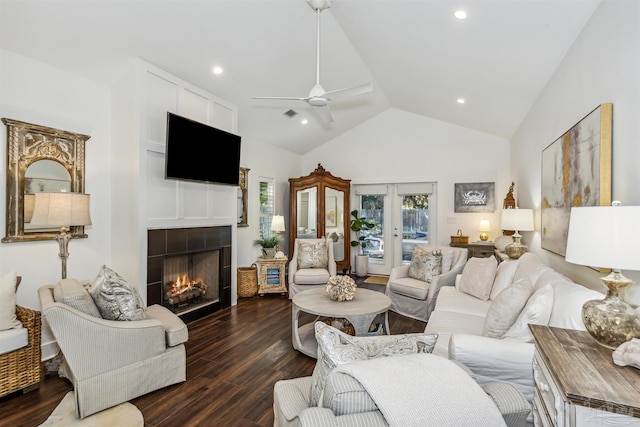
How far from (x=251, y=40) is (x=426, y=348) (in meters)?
3.41

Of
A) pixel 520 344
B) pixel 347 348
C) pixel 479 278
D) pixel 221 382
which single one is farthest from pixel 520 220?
pixel 221 382

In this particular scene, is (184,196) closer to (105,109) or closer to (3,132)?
(105,109)

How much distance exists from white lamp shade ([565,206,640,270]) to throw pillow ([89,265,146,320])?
277cm

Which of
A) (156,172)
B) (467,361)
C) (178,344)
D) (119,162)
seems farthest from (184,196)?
(467,361)

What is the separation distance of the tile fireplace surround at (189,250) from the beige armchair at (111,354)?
3.20 ft

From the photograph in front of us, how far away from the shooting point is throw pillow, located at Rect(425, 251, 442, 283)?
4281mm

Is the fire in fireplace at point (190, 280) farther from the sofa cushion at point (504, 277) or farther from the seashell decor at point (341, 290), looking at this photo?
the sofa cushion at point (504, 277)

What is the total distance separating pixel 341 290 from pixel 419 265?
1.67 m

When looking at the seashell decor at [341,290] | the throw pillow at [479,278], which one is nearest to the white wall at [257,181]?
A: the seashell decor at [341,290]

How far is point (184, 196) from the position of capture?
3881 mm

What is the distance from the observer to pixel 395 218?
6.80 m

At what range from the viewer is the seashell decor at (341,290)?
316 cm

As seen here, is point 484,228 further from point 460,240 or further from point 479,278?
point 479,278

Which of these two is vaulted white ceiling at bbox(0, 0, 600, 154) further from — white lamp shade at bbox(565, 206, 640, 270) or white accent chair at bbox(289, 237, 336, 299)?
white accent chair at bbox(289, 237, 336, 299)
